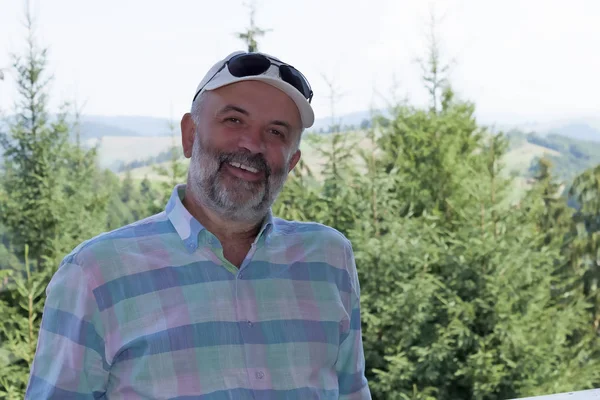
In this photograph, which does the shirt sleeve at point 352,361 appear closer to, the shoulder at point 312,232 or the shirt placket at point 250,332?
the shoulder at point 312,232

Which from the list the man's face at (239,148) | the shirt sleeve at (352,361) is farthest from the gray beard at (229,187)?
the shirt sleeve at (352,361)

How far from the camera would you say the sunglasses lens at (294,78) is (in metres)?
0.80

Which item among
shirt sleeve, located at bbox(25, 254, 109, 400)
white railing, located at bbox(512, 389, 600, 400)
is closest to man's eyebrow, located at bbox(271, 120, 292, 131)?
shirt sleeve, located at bbox(25, 254, 109, 400)

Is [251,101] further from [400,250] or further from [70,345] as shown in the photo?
[400,250]

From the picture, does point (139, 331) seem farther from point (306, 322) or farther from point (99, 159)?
point (99, 159)

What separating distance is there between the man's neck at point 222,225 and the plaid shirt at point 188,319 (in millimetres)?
18

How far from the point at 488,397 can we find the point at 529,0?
2.84m

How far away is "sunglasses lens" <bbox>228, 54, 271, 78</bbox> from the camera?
30.5 inches

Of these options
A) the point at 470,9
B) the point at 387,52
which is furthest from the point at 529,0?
the point at 387,52

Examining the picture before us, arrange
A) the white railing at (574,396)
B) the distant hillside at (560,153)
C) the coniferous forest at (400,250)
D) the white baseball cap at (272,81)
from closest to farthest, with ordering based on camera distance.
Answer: the white baseball cap at (272,81), the white railing at (574,396), the coniferous forest at (400,250), the distant hillside at (560,153)

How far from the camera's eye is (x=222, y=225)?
0.80 metres

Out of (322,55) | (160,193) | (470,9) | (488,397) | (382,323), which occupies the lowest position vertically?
(488,397)

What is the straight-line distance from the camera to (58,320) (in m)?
0.68

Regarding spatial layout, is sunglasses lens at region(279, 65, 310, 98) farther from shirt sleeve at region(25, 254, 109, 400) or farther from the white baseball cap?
shirt sleeve at region(25, 254, 109, 400)
